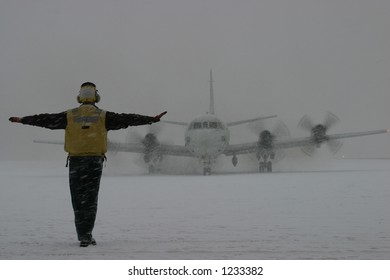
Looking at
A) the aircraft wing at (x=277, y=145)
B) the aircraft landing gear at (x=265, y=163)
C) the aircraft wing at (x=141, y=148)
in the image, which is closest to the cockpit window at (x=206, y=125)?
the aircraft wing at (x=141, y=148)

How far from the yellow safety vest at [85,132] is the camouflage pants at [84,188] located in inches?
4.9

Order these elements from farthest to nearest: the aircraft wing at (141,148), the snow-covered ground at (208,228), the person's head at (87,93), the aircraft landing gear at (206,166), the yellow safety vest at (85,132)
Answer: the aircraft wing at (141,148), the aircraft landing gear at (206,166), the person's head at (87,93), the yellow safety vest at (85,132), the snow-covered ground at (208,228)

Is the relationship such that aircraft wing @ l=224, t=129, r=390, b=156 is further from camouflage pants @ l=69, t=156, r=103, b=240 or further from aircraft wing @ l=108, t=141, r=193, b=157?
camouflage pants @ l=69, t=156, r=103, b=240

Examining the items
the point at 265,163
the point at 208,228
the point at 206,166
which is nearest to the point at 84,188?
the point at 208,228

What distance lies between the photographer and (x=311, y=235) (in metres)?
7.35

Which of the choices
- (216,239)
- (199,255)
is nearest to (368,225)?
(216,239)

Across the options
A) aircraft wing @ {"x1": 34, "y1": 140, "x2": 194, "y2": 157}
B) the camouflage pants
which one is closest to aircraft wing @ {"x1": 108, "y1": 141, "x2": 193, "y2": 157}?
aircraft wing @ {"x1": 34, "y1": 140, "x2": 194, "y2": 157}

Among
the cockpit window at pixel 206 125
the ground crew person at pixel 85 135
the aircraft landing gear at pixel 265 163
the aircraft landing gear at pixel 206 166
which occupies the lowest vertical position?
the ground crew person at pixel 85 135

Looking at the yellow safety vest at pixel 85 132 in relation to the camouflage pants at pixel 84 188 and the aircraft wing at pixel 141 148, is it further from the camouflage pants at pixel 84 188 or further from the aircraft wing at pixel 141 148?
the aircraft wing at pixel 141 148

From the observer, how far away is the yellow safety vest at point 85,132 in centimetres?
670

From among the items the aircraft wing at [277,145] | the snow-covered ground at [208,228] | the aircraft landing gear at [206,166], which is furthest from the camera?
the aircraft wing at [277,145]

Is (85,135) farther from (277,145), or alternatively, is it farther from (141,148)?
(277,145)

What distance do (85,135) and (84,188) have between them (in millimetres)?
774
